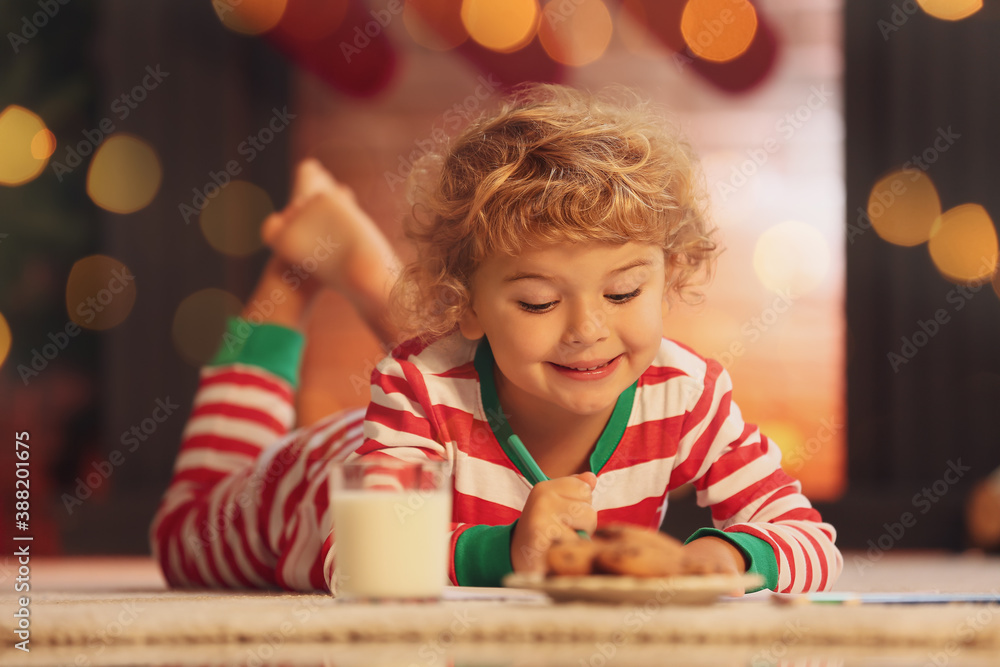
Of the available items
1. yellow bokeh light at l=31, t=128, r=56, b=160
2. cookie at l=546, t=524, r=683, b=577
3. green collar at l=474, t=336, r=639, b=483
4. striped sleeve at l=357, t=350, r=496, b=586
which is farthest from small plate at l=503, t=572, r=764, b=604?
yellow bokeh light at l=31, t=128, r=56, b=160

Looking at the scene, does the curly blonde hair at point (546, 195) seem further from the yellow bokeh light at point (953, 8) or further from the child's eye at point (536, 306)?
the yellow bokeh light at point (953, 8)

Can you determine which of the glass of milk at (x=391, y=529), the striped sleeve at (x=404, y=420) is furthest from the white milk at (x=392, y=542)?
the striped sleeve at (x=404, y=420)

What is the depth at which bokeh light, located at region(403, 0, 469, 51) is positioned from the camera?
2.31 meters

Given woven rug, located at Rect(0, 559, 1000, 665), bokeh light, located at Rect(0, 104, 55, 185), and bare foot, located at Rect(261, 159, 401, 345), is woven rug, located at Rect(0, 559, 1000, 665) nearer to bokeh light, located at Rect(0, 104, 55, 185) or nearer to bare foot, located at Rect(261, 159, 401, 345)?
bare foot, located at Rect(261, 159, 401, 345)

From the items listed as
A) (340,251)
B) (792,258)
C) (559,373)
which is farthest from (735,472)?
(792,258)

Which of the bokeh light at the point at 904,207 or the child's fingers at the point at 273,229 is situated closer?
the child's fingers at the point at 273,229

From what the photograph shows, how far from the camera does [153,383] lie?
2279mm

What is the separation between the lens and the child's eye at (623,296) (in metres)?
0.90

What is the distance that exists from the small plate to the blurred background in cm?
170

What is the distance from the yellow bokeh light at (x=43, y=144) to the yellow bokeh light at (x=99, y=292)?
0.26 m

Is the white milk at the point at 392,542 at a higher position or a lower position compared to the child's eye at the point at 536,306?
lower

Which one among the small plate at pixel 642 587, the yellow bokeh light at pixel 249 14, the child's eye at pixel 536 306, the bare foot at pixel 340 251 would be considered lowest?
the small plate at pixel 642 587

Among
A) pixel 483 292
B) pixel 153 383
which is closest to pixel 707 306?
pixel 153 383

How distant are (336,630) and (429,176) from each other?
25.5 inches
